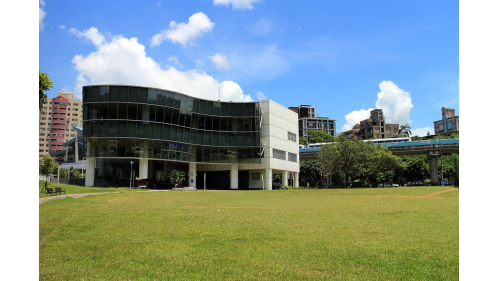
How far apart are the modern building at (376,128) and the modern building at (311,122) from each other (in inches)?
636

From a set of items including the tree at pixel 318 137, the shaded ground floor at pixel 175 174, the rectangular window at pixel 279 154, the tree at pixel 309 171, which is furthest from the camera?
the tree at pixel 318 137

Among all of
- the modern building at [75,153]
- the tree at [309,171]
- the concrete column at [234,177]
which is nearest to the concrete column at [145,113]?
the concrete column at [234,177]

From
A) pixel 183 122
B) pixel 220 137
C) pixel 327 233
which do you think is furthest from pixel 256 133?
pixel 327 233

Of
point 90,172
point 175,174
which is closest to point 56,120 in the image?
point 90,172

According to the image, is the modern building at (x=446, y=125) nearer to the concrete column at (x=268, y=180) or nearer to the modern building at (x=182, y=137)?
the modern building at (x=182, y=137)

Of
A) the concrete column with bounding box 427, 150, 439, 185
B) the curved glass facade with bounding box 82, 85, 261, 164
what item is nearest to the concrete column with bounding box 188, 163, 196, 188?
the curved glass facade with bounding box 82, 85, 261, 164

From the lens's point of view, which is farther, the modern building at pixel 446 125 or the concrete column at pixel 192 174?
the modern building at pixel 446 125

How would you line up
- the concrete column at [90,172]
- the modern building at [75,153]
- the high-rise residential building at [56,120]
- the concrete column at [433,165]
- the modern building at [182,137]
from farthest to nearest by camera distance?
the high-rise residential building at [56,120]
the modern building at [75,153]
the concrete column at [433,165]
the concrete column at [90,172]
the modern building at [182,137]

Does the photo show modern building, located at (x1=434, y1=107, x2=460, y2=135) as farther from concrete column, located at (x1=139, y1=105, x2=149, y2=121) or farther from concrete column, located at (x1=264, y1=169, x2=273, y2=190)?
concrete column, located at (x1=139, y1=105, x2=149, y2=121)

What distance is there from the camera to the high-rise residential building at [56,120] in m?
149

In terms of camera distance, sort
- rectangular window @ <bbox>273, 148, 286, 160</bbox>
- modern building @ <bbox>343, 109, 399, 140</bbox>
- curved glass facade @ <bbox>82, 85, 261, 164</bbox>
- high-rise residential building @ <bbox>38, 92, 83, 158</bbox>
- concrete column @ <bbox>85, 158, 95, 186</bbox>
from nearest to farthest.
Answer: curved glass facade @ <bbox>82, 85, 261, 164</bbox>, concrete column @ <bbox>85, 158, 95, 186</bbox>, rectangular window @ <bbox>273, 148, 286, 160</bbox>, high-rise residential building @ <bbox>38, 92, 83, 158</bbox>, modern building @ <bbox>343, 109, 399, 140</bbox>

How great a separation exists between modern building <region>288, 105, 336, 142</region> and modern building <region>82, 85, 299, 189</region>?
109 metres

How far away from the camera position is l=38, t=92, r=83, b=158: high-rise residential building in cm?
14875
